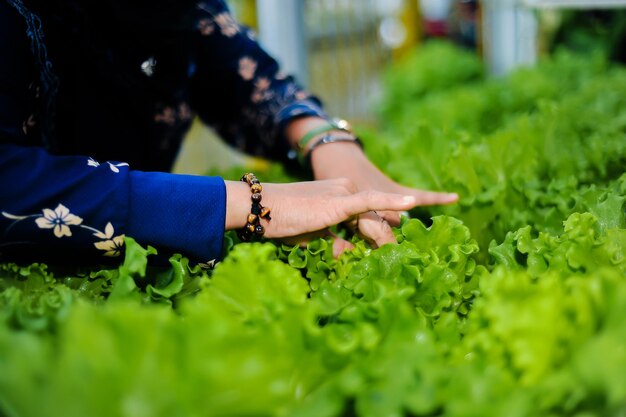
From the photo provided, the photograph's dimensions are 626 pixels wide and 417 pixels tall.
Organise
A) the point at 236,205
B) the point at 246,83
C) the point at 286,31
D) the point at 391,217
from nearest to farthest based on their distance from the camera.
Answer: the point at 236,205, the point at 391,217, the point at 246,83, the point at 286,31

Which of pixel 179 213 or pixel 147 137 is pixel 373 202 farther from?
pixel 147 137

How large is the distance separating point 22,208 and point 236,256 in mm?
376

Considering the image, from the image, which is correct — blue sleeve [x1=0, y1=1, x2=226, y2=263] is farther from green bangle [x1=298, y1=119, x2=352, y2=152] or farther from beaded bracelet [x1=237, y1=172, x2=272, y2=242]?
green bangle [x1=298, y1=119, x2=352, y2=152]

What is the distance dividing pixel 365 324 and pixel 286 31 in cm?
312

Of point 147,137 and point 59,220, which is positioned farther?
point 147,137

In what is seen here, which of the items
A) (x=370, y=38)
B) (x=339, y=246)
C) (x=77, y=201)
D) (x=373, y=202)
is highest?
(x=77, y=201)

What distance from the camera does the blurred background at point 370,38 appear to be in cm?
394

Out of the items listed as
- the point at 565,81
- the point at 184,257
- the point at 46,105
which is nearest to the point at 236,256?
the point at 184,257

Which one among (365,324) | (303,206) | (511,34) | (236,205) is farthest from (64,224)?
(511,34)

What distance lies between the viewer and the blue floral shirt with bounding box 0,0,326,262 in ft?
3.86

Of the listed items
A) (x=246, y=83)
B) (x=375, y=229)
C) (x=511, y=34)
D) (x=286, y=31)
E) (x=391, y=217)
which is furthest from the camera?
(x=511, y=34)

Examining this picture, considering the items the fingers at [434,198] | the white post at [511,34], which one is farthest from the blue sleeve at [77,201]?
the white post at [511,34]

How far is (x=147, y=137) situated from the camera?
5.89 feet

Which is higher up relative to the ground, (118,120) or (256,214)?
(118,120)
